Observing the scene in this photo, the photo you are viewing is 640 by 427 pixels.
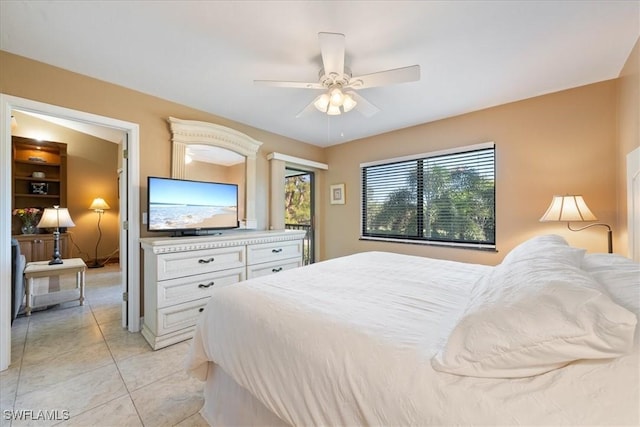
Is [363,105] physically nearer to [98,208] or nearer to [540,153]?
[540,153]

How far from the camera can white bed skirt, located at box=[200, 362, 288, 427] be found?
1176mm

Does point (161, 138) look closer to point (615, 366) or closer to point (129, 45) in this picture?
point (129, 45)

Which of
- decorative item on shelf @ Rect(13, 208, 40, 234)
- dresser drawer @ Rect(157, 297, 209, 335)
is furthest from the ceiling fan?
decorative item on shelf @ Rect(13, 208, 40, 234)

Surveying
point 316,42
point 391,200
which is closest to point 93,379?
point 316,42

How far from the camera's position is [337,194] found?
4.44 m

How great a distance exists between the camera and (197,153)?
3021 mm

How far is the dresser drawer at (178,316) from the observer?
7.33ft

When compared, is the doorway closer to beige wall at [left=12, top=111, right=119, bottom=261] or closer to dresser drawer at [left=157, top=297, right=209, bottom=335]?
dresser drawer at [left=157, top=297, right=209, bottom=335]

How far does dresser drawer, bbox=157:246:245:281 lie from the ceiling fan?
5.37ft

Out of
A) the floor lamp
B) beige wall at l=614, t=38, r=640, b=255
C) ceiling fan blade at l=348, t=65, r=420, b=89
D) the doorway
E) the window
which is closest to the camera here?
ceiling fan blade at l=348, t=65, r=420, b=89

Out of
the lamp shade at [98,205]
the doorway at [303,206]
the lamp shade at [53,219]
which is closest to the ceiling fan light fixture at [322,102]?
the doorway at [303,206]

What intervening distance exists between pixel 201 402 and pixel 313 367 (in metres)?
1.24

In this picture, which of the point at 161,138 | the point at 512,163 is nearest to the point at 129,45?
the point at 161,138

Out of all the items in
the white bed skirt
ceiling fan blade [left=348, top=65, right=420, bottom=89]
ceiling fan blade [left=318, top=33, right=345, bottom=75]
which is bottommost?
the white bed skirt
